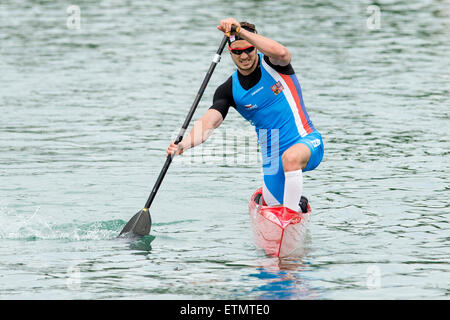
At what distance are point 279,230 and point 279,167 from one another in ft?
3.81

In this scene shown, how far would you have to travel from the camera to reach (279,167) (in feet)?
38.0

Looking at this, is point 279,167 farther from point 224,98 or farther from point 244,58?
point 244,58

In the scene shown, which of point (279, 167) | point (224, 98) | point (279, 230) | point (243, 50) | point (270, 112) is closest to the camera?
point (279, 230)

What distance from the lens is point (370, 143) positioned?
17328 mm

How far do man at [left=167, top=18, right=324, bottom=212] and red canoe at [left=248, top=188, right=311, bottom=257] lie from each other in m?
0.19

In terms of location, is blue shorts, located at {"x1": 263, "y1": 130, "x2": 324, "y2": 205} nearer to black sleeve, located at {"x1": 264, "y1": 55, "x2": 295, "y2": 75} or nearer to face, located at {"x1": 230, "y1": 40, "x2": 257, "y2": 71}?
black sleeve, located at {"x1": 264, "y1": 55, "x2": 295, "y2": 75}

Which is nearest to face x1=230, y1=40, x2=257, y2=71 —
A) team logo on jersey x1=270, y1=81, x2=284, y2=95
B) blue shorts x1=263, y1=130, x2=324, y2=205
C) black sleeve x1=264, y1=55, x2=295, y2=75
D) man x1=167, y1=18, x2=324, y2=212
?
man x1=167, y1=18, x2=324, y2=212

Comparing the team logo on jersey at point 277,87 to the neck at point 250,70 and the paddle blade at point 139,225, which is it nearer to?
the neck at point 250,70

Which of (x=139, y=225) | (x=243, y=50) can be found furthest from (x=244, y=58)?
(x=139, y=225)

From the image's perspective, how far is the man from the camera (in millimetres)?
11172

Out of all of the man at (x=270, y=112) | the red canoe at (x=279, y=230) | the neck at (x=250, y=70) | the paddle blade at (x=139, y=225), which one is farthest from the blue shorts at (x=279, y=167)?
the paddle blade at (x=139, y=225)
